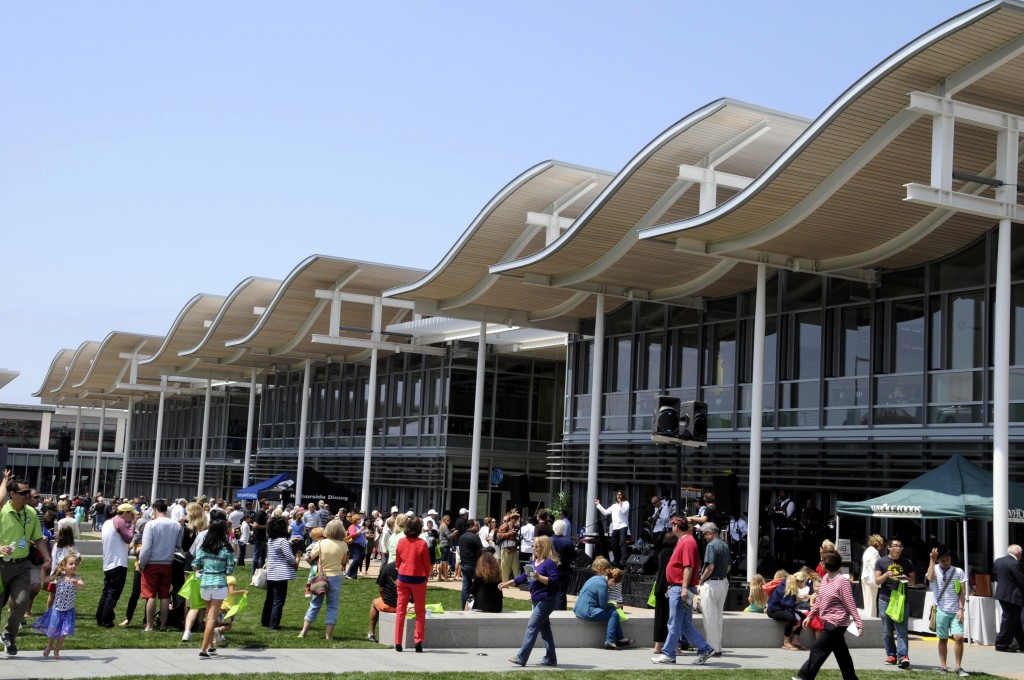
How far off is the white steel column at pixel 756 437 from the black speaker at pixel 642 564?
6.54ft

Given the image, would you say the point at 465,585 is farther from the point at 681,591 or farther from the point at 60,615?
Answer: the point at 60,615

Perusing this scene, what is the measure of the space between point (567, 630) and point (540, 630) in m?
1.70

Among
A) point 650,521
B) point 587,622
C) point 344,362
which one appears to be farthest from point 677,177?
point 344,362

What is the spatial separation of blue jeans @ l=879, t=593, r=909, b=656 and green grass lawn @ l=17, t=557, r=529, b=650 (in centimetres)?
606

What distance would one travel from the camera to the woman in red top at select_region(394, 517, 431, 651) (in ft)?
45.6

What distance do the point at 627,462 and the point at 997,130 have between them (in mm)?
14145

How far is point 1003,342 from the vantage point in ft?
57.5

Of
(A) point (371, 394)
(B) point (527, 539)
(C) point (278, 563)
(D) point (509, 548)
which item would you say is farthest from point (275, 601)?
(A) point (371, 394)

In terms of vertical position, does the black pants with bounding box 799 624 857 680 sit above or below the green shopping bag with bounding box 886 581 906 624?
below

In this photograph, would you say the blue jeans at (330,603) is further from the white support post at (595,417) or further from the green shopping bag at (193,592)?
the white support post at (595,417)

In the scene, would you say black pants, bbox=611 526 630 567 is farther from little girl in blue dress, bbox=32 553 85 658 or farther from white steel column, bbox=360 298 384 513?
little girl in blue dress, bbox=32 553 85 658

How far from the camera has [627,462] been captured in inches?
1163

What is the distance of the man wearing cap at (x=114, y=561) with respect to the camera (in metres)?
15.2

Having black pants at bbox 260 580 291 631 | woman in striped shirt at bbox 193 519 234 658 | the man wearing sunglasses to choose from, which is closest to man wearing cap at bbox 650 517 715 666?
black pants at bbox 260 580 291 631
